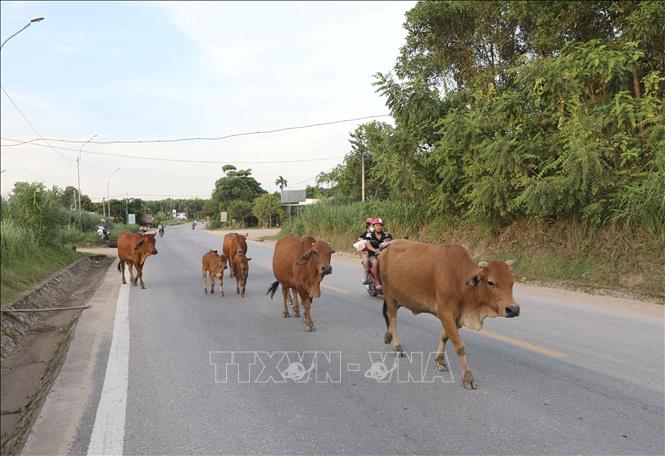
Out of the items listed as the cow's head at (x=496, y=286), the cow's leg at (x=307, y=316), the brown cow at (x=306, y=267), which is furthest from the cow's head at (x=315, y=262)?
the cow's head at (x=496, y=286)

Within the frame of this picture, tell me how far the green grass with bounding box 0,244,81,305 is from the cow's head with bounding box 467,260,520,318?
8.25 metres

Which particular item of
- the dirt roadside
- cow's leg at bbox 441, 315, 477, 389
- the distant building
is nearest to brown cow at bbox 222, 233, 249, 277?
the dirt roadside

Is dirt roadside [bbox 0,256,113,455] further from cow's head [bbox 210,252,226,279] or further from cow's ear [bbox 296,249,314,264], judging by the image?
cow's ear [bbox 296,249,314,264]

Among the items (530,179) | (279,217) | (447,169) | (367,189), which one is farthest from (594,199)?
(279,217)

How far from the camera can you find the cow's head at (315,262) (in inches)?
Answer: 278

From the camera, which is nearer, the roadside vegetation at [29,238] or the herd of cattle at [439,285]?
the herd of cattle at [439,285]

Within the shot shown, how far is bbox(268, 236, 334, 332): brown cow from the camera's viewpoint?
711cm

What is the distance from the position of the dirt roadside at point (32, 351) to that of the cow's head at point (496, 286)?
3964mm

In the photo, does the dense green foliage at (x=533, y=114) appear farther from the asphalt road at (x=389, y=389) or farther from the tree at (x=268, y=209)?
the tree at (x=268, y=209)

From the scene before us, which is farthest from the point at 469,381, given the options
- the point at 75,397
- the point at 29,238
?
the point at 29,238

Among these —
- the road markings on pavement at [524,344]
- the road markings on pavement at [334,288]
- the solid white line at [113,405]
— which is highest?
the road markings on pavement at [524,344]

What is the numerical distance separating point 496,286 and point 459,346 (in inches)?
29.1

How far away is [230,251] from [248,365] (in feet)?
21.2

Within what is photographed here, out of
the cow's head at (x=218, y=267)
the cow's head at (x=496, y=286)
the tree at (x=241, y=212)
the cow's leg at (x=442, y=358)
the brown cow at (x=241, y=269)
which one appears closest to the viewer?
the cow's head at (x=496, y=286)
